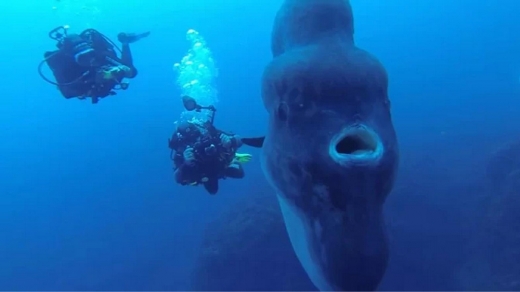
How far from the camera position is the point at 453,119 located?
131ft

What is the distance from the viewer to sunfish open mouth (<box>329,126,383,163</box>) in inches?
119

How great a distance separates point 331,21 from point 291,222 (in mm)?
1638

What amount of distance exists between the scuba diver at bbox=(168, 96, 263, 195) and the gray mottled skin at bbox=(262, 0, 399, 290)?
161 inches

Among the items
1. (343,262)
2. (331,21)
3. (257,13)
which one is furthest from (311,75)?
(257,13)

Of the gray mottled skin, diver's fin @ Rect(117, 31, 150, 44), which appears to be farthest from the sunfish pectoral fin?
diver's fin @ Rect(117, 31, 150, 44)

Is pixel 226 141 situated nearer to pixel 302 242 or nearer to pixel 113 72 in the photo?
pixel 113 72

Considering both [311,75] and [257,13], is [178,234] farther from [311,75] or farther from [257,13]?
[257,13]

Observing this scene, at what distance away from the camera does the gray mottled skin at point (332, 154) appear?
311 centimetres

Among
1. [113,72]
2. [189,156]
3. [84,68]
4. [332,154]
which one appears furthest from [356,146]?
[84,68]

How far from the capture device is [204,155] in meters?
7.91

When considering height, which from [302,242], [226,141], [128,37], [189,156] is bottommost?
[189,156]

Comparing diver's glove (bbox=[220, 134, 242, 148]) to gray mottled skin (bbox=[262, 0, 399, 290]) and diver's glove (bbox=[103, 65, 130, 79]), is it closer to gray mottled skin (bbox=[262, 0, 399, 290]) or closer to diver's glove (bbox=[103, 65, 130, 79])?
diver's glove (bbox=[103, 65, 130, 79])

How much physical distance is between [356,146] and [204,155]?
495 cm

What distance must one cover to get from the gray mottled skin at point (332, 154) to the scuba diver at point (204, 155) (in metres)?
4.10
